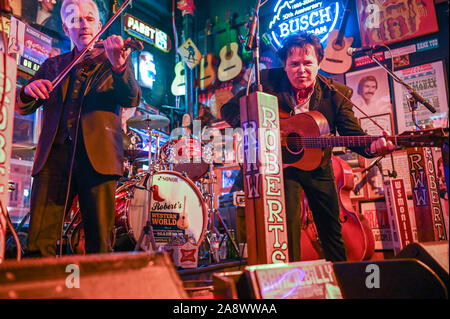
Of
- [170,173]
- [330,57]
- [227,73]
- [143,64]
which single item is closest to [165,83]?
[143,64]

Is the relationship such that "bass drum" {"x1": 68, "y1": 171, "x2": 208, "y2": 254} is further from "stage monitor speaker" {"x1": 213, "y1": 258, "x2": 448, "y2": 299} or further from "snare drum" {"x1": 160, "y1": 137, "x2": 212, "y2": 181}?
"stage monitor speaker" {"x1": 213, "y1": 258, "x2": 448, "y2": 299}

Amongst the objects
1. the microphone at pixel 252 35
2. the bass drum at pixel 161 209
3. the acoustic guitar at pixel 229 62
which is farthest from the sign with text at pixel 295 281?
the acoustic guitar at pixel 229 62

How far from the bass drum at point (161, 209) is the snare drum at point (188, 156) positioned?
65cm

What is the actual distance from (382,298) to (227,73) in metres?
7.43

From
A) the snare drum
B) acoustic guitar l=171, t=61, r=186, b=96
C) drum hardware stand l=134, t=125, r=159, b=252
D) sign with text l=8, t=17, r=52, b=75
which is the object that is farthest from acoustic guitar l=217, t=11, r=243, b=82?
drum hardware stand l=134, t=125, r=159, b=252

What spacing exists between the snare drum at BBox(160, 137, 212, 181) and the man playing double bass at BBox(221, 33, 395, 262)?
2.34 meters

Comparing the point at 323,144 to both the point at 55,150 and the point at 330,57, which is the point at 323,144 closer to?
the point at 55,150

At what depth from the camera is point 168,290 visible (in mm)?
1083

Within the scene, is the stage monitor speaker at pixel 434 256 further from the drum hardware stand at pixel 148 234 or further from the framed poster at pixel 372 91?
the framed poster at pixel 372 91

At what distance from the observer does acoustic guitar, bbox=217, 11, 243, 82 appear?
27.1ft

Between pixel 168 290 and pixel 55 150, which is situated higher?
pixel 55 150

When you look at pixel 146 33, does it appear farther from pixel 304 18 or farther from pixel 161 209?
pixel 161 209

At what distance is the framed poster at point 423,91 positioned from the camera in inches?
234

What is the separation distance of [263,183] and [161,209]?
2804mm
